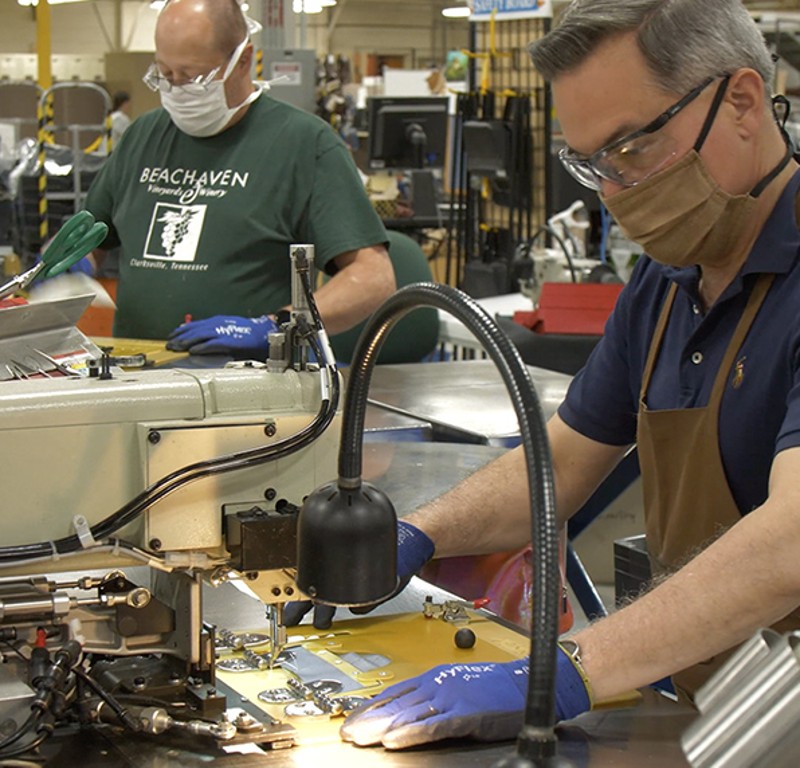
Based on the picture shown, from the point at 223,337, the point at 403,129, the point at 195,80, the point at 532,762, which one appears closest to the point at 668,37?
the point at 532,762

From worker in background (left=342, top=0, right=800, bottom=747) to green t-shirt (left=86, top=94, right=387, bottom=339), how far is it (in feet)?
4.42

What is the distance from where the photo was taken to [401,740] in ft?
4.19

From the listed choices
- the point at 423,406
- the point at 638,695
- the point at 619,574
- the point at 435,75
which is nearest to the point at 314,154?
the point at 423,406

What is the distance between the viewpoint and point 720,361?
164 centimetres

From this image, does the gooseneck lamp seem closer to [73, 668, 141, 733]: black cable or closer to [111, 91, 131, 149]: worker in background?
[73, 668, 141, 733]: black cable

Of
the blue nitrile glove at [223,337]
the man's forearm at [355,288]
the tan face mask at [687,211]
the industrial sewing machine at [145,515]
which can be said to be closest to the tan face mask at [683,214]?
the tan face mask at [687,211]

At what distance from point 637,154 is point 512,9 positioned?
6.24m

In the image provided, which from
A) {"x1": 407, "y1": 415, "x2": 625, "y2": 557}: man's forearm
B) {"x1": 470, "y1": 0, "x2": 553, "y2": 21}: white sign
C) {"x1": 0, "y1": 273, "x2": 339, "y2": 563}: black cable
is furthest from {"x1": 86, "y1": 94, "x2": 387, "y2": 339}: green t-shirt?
{"x1": 470, "y1": 0, "x2": 553, "y2": 21}: white sign

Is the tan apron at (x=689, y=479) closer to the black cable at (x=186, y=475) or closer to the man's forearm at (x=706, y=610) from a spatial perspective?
the man's forearm at (x=706, y=610)

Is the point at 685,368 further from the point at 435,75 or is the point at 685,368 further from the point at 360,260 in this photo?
the point at 435,75

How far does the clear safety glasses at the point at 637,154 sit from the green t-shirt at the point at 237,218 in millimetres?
1449

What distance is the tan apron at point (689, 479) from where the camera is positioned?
1.60m

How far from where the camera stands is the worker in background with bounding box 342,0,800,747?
1355mm

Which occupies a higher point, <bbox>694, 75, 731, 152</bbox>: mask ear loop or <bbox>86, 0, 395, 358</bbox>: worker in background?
<bbox>694, 75, 731, 152</bbox>: mask ear loop
